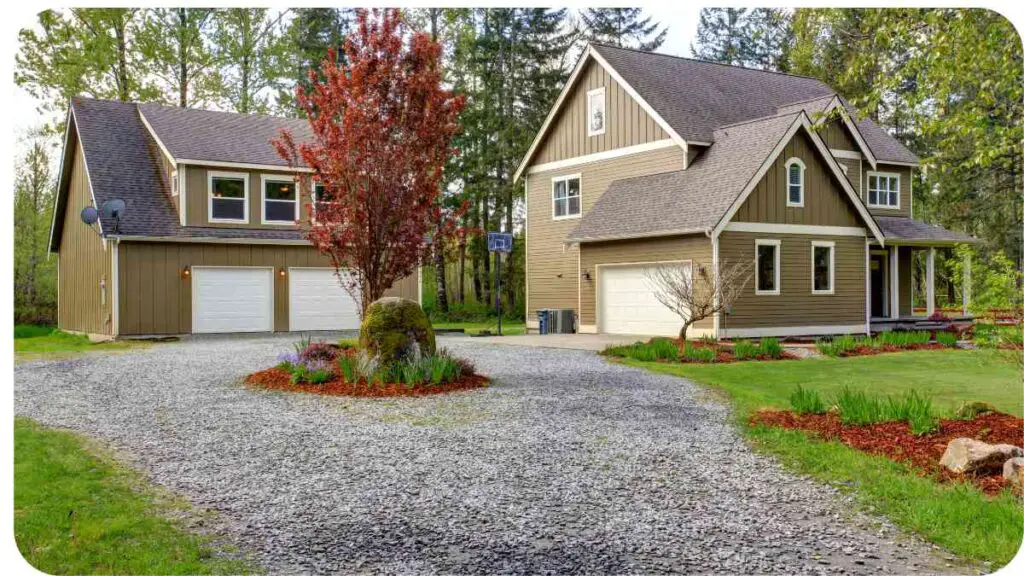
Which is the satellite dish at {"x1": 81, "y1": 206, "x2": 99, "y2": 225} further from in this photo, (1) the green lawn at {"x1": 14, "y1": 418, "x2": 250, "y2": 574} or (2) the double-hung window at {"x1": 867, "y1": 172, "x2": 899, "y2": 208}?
(2) the double-hung window at {"x1": 867, "y1": 172, "x2": 899, "y2": 208}

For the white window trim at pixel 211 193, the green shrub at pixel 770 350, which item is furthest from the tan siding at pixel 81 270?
the green shrub at pixel 770 350

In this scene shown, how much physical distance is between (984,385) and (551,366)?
6560 millimetres

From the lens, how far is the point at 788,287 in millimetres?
21562

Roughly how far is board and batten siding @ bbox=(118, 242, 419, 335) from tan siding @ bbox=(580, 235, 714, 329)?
901 cm

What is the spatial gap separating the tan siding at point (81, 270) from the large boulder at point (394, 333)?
43.6 feet

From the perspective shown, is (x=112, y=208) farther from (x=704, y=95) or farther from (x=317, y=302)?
(x=704, y=95)

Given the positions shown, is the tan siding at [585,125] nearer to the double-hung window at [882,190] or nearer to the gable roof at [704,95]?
the gable roof at [704,95]

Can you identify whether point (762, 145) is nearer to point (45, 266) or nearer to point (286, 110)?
point (286, 110)

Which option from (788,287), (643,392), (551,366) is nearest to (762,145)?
(788,287)

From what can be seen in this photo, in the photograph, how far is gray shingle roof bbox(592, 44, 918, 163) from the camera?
24109 millimetres

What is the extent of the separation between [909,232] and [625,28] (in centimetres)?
2161

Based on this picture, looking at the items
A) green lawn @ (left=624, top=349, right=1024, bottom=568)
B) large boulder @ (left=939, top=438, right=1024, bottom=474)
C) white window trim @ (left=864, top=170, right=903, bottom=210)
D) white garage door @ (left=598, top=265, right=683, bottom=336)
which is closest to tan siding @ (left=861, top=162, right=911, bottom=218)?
white window trim @ (left=864, top=170, right=903, bottom=210)

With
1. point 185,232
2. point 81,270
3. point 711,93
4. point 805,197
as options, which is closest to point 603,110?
point 711,93

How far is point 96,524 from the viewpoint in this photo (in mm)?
5484
